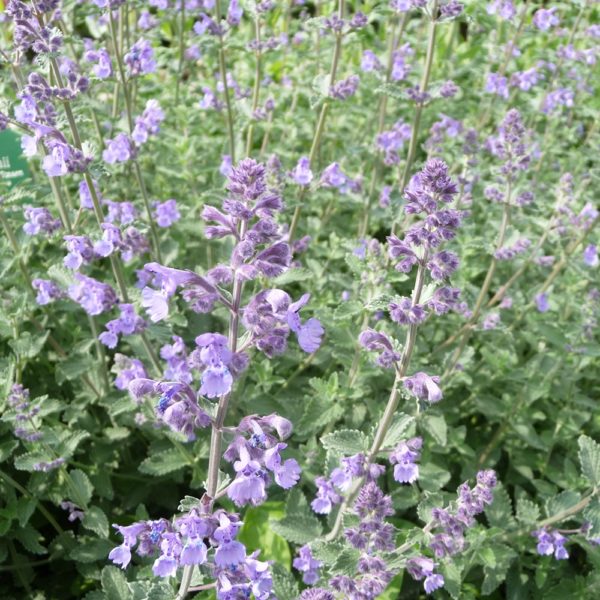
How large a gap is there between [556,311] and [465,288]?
3.92 feet

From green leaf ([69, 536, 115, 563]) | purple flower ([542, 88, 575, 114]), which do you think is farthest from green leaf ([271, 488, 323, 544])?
purple flower ([542, 88, 575, 114])

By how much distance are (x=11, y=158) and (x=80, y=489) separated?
2.39 metres

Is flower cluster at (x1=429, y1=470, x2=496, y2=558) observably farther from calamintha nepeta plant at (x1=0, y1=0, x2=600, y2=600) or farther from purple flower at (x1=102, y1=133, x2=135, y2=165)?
purple flower at (x1=102, y1=133, x2=135, y2=165)

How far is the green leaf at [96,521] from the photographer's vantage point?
154 inches

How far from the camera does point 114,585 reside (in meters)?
3.41

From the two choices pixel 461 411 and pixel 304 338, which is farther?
pixel 461 411

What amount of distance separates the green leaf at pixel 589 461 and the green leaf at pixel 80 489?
2.64 metres

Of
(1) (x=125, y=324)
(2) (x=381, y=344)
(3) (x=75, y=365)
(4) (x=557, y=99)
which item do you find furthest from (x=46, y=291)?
(4) (x=557, y=99)

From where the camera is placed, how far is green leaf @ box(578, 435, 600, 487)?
11.6 feet

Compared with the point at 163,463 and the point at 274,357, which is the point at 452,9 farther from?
the point at 163,463

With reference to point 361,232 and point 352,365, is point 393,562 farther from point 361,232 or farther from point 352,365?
point 361,232

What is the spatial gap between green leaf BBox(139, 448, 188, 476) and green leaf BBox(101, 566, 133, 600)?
717mm

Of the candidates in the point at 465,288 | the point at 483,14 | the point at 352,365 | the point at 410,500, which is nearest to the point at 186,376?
the point at 352,365

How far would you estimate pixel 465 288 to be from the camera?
5.02 meters
